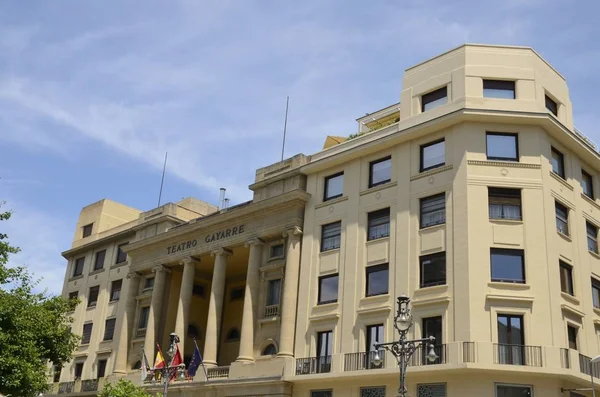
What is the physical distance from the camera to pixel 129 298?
47.9 meters

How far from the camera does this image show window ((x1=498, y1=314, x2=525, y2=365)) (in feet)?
95.2

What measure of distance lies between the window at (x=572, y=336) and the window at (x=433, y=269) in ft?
18.8

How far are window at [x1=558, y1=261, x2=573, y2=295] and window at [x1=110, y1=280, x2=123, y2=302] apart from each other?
30870 mm

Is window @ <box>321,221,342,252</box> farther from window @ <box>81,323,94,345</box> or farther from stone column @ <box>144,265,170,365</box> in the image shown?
window @ <box>81,323,94,345</box>

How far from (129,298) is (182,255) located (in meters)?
5.82

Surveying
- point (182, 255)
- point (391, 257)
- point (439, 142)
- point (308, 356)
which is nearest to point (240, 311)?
point (182, 255)

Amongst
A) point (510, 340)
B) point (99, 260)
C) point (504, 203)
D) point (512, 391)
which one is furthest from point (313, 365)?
point (99, 260)

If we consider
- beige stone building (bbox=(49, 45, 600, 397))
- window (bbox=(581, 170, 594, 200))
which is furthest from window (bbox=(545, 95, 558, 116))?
window (bbox=(581, 170, 594, 200))

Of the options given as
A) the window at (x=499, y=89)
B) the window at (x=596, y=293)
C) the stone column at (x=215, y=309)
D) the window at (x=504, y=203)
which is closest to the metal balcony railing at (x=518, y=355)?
the window at (x=504, y=203)

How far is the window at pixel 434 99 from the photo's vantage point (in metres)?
35.2

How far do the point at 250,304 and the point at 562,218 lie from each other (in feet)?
55.0

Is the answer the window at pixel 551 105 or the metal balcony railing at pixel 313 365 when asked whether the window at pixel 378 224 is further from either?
the window at pixel 551 105

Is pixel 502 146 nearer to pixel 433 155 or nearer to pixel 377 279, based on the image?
pixel 433 155

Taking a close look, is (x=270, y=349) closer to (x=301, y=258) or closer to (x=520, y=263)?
(x=301, y=258)
